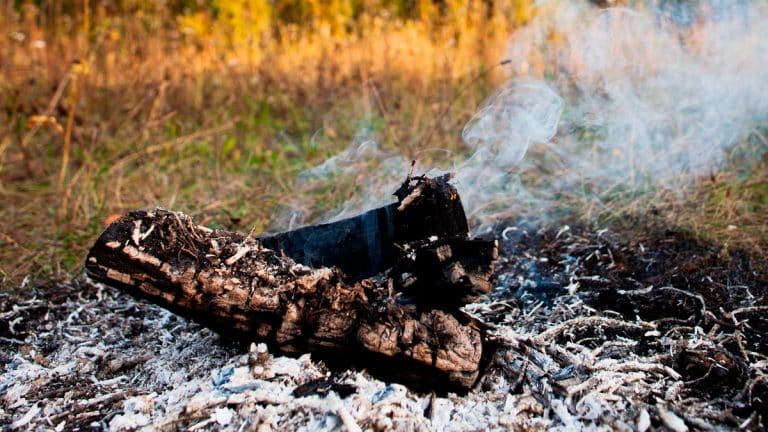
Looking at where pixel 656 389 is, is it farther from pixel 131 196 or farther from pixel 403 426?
pixel 131 196

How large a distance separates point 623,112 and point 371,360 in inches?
126

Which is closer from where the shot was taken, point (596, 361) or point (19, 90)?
point (596, 361)

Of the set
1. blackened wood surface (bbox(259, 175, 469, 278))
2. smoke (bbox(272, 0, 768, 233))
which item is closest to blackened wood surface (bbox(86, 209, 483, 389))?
blackened wood surface (bbox(259, 175, 469, 278))

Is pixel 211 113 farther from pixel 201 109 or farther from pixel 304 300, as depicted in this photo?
pixel 304 300

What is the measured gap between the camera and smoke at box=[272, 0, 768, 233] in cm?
364

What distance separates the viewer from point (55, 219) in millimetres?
4137

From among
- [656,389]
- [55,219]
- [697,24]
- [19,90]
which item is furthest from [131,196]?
[697,24]

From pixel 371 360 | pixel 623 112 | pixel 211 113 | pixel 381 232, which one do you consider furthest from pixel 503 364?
pixel 211 113

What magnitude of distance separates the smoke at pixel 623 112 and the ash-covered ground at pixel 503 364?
0.88m

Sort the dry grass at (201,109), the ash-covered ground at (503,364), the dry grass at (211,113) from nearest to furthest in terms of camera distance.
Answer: the ash-covered ground at (503,364), the dry grass at (211,113), the dry grass at (201,109)

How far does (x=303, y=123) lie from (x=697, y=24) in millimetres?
3609

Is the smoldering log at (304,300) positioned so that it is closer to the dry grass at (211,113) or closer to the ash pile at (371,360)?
the ash pile at (371,360)

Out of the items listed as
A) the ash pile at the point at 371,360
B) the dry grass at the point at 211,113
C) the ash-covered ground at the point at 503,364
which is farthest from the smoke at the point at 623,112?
the ash pile at the point at 371,360

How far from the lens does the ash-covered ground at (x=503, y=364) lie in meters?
1.88
